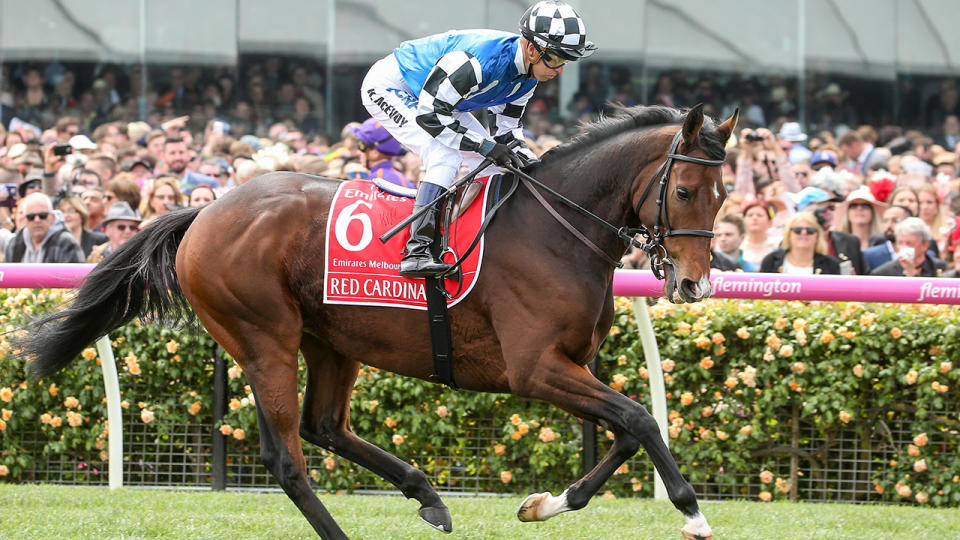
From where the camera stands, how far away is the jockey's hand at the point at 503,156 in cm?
450

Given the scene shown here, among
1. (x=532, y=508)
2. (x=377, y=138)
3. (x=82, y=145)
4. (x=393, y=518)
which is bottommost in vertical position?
(x=393, y=518)

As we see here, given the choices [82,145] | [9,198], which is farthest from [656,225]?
[82,145]

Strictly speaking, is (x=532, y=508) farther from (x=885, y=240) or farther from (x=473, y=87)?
(x=885, y=240)

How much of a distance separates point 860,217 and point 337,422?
14.7ft

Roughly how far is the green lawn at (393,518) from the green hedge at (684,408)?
260 millimetres

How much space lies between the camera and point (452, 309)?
455cm

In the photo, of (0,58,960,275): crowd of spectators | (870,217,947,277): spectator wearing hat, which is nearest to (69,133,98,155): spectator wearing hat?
(0,58,960,275): crowd of spectators

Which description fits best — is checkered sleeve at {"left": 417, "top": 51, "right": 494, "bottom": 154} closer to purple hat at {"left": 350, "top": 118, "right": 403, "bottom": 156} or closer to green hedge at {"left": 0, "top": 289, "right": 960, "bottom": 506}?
green hedge at {"left": 0, "top": 289, "right": 960, "bottom": 506}

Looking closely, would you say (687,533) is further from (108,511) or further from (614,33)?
(614,33)

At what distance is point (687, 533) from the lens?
413 cm

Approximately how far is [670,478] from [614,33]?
35.5 ft

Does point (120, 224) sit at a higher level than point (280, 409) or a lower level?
higher

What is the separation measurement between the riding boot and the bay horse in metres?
0.18

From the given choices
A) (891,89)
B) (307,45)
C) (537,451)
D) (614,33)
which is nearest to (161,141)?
(307,45)
